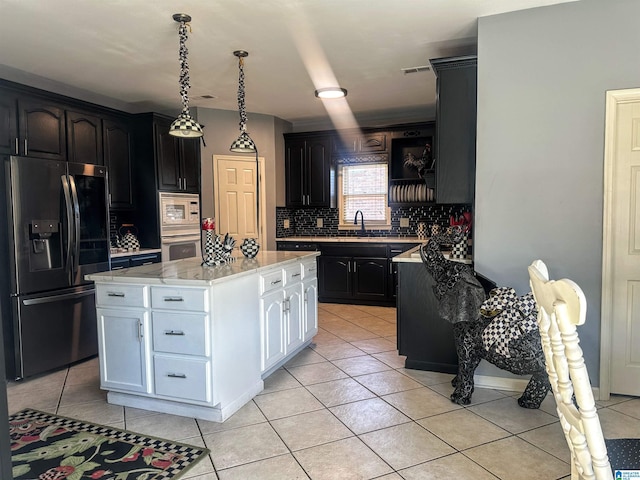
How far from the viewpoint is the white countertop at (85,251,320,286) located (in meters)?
2.59

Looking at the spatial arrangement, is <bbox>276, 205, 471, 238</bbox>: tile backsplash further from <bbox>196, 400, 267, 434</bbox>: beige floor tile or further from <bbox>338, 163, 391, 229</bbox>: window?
<bbox>196, 400, 267, 434</bbox>: beige floor tile

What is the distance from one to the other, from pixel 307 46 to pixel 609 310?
3.00m

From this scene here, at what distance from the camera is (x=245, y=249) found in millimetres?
3607

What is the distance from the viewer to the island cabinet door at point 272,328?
3.13m

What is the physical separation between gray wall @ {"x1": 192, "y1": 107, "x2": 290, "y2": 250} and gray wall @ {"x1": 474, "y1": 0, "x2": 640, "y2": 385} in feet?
11.7

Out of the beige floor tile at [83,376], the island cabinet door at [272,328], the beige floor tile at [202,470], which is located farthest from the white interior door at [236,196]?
the beige floor tile at [202,470]

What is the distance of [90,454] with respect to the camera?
7.46 feet

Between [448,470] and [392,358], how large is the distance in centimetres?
165

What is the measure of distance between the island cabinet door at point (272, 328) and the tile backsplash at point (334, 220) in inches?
123

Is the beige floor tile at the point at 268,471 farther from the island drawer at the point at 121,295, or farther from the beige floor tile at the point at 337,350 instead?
the beige floor tile at the point at 337,350

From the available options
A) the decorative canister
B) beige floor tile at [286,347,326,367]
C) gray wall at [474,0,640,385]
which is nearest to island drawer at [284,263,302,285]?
the decorative canister

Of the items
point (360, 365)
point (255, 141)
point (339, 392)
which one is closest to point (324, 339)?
point (360, 365)

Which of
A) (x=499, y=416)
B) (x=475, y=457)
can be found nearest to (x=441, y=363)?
(x=499, y=416)

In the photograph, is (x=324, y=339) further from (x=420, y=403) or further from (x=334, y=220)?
(x=334, y=220)
